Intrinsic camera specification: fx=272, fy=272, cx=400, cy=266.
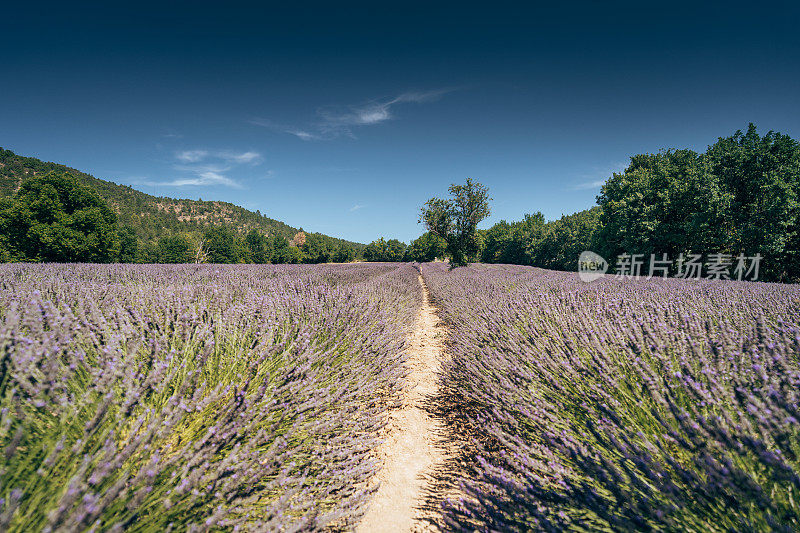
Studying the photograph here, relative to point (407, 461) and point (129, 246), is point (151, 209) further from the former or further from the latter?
point (407, 461)

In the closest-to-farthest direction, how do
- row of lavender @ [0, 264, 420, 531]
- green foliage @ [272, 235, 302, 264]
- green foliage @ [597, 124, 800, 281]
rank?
row of lavender @ [0, 264, 420, 531] < green foliage @ [597, 124, 800, 281] < green foliage @ [272, 235, 302, 264]

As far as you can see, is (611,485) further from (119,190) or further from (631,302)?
(119,190)

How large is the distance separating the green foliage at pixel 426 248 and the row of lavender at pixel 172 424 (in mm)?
58048

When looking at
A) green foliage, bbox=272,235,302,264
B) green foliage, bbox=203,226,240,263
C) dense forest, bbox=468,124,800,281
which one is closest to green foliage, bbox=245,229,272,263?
green foliage, bbox=272,235,302,264

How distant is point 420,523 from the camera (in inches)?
62.4

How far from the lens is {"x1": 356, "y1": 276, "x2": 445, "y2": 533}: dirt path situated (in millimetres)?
1611

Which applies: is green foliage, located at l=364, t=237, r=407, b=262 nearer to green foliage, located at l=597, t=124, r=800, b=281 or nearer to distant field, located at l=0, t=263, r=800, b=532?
green foliage, located at l=597, t=124, r=800, b=281

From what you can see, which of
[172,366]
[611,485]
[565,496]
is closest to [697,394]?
[611,485]

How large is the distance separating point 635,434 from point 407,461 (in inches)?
60.3


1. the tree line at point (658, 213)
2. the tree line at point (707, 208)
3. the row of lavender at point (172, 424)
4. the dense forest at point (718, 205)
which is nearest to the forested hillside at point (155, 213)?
the tree line at point (658, 213)

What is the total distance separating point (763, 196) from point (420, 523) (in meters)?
22.9

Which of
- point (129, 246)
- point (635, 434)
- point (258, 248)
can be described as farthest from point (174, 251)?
point (635, 434)

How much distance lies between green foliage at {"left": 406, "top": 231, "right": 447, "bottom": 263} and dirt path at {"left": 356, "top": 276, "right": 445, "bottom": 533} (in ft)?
186

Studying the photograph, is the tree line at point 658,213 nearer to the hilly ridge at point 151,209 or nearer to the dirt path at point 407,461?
the dirt path at point 407,461
